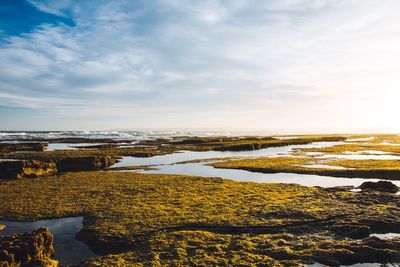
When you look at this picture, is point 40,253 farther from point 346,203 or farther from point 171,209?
point 346,203

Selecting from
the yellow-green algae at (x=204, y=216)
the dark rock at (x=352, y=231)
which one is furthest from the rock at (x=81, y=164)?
the dark rock at (x=352, y=231)

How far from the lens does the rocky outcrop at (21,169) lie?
114ft

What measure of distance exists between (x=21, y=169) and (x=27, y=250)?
26.5m

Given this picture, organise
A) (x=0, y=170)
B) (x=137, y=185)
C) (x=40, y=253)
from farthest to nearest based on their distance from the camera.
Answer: (x=0, y=170) → (x=137, y=185) → (x=40, y=253)

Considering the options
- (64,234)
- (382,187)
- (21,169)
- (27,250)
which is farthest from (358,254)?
(21,169)

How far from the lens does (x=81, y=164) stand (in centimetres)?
4341

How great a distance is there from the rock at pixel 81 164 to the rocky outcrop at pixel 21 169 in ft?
13.8

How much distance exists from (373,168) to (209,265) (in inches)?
1295

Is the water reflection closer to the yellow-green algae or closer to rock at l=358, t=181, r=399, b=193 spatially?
the yellow-green algae

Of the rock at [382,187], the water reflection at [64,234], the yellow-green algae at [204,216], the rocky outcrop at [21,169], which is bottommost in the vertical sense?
the water reflection at [64,234]

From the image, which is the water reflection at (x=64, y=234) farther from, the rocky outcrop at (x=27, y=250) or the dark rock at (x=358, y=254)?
the dark rock at (x=358, y=254)

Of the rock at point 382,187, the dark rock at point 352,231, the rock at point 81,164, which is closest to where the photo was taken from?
the dark rock at point 352,231

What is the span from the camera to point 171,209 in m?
20.7

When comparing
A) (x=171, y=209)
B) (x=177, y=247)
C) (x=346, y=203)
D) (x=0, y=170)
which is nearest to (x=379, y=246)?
(x=346, y=203)
